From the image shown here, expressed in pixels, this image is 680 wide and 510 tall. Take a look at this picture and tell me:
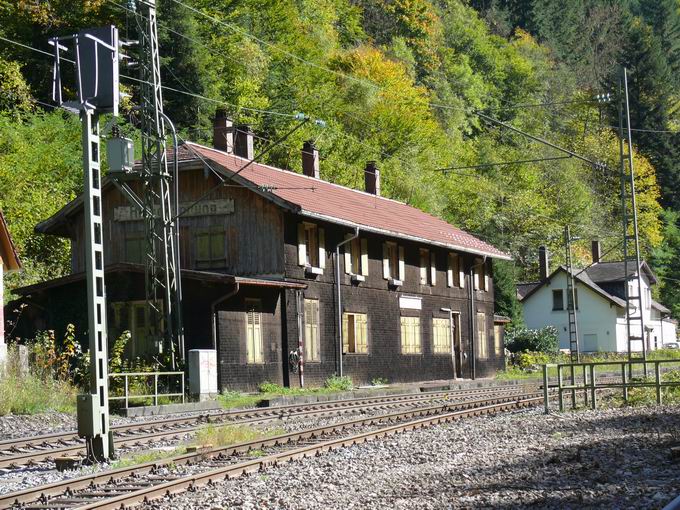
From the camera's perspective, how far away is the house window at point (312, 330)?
34.6m

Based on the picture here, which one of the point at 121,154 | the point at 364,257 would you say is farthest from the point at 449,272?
the point at 121,154

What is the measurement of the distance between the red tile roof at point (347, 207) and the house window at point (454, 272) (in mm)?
767

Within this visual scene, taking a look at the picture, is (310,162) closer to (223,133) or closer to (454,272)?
(223,133)

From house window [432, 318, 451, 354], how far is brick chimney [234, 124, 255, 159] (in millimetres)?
9884

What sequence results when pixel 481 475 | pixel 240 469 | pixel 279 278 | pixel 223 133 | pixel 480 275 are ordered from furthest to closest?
pixel 480 275
pixel 223 133
pixel 279 278
pixel 240 469
pixel 481 475

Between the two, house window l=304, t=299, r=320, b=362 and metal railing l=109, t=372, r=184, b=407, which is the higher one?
house window l=304, t=299, r=320, b=362

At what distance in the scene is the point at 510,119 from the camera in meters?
108

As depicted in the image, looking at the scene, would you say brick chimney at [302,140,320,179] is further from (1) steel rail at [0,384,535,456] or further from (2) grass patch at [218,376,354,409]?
(1) steel rail at [0,384,535,456]

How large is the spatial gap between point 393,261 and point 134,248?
947 centimetres

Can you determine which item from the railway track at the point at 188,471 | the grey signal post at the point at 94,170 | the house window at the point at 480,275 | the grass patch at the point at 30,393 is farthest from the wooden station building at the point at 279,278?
the grey signal post at the point at 94,170

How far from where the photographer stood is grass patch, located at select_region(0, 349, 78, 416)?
75.6ft

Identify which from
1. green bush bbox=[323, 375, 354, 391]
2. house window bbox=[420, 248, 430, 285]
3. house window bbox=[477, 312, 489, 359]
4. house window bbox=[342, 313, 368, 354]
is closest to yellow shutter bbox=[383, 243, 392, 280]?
house window bbox=[342, 313, 368, 354]

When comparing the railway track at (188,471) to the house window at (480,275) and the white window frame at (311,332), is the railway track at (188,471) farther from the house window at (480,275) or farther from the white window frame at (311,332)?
the house window at (480,275)

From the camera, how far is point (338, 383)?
35.1 metres
